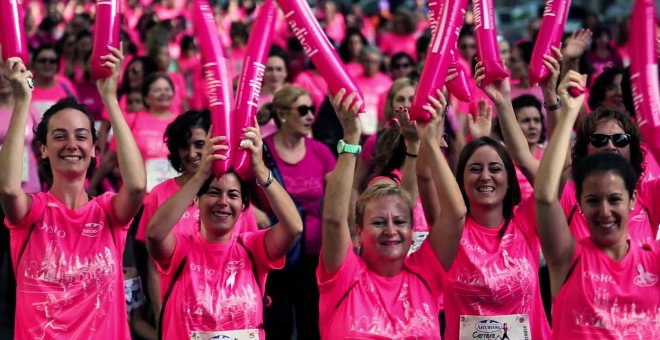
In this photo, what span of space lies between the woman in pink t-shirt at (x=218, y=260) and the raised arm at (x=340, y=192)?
10.0 inches

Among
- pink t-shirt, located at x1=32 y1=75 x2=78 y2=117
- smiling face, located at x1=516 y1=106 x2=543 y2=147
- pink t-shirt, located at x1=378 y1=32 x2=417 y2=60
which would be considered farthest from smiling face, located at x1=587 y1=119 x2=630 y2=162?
pink t-shirt, located at x1=378 y1=32 x2=417 y2=60

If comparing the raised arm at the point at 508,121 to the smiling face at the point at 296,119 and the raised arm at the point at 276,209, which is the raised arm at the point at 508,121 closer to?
the raised arm at the point at 276,209

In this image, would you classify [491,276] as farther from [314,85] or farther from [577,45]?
[314,85]

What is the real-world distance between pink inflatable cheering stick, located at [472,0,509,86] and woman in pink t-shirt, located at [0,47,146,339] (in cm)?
144

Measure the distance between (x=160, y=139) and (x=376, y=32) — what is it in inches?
309

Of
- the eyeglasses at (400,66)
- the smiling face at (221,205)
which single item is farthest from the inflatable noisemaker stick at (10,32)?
the eyeglasses at (400,66)

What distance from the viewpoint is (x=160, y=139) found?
8016 millimetres

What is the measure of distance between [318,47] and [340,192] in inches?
21.5

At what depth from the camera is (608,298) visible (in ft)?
14.5

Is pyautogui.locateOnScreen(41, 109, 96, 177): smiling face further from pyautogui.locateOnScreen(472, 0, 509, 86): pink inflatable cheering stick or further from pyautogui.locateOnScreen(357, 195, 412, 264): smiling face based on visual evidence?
pyautogui.locateOnScreen(472, 0, 509, 86): pink inflatable cheering stick

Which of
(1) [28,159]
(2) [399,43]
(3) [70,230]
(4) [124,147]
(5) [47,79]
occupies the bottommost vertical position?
(3) [70,230]

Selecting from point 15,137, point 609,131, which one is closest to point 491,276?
point 609,131

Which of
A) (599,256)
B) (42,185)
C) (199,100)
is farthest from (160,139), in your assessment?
(599,256)

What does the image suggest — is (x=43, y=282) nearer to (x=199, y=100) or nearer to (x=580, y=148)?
(x=580, y=148)
